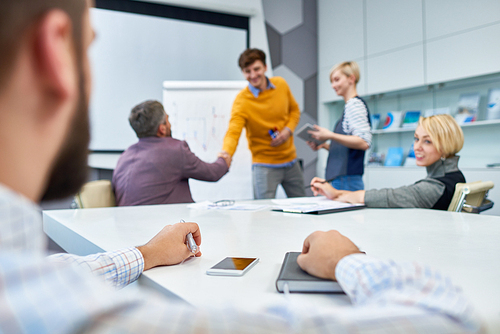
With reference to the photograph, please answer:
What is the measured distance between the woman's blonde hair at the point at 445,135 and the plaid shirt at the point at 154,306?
1.50 metres

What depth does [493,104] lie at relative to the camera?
3281mm

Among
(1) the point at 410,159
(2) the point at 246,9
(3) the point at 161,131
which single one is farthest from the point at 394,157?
(3) the point at 161,131

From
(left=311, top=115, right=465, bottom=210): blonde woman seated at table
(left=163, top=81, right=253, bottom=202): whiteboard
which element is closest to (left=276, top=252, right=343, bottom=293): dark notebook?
(left=311, top=115, right=465, bottom=210): blonde woman seated at table

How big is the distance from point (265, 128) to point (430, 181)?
4.91ft

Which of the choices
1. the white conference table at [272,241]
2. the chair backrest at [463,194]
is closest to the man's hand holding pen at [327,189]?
the white conference table at [272,241]

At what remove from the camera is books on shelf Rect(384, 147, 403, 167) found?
395 cm

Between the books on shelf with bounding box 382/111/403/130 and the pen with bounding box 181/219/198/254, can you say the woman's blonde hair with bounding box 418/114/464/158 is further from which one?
the books on shelf with bounding box 382/111/403/130

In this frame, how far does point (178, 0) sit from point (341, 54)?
2011 millimetres

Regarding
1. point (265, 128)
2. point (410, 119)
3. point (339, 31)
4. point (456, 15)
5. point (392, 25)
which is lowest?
point (265, 128)

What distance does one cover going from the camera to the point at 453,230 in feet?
3.02

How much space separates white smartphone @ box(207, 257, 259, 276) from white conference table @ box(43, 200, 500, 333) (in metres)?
0.01

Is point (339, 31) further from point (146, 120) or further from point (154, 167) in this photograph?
point (154, 167)

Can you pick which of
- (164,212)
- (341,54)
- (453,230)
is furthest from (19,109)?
(341,54)

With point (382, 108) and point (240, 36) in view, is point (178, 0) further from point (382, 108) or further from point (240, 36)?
point (382, 108)
